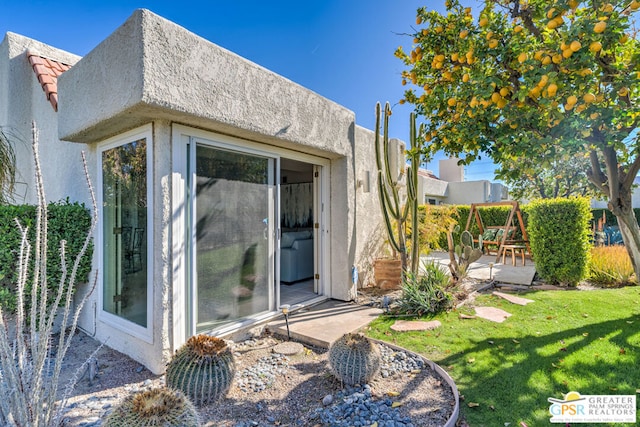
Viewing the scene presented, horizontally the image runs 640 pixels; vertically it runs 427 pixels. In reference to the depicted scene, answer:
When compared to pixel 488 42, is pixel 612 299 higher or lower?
lower

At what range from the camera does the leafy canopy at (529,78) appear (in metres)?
3.47

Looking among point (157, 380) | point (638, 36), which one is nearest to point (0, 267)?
point (157, 380)

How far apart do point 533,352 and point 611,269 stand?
21.2 feet

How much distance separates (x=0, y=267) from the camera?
505 centimetres

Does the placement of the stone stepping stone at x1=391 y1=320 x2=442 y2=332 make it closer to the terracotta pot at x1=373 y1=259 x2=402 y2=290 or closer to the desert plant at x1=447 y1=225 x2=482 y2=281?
the desert plant at x1=447 y1=225 x2=482 y2=281

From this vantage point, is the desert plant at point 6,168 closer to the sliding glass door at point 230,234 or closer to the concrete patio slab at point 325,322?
the sliding glass door at point 230,234

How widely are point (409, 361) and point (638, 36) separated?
5.81 meters

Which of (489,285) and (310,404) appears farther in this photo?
(489,285)

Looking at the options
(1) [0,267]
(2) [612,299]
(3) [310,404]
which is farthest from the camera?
(2) [612,299]

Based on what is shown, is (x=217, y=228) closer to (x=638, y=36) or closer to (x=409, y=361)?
(x=409, y=361)

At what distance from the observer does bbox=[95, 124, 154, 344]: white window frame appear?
4.46m

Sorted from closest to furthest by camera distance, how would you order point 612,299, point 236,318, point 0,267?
point 0,267
point 236,318
point 612,299

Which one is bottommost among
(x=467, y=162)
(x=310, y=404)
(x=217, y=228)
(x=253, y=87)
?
(x=310, y=404)

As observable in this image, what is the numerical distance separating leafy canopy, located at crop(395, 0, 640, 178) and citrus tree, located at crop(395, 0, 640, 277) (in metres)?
0.01
